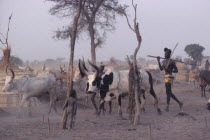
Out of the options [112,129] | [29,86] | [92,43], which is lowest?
[112,129]

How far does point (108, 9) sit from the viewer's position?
23.5 m

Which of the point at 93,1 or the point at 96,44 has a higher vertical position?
the point at 93,1

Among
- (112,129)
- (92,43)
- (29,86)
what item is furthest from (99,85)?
Result: (92,43)

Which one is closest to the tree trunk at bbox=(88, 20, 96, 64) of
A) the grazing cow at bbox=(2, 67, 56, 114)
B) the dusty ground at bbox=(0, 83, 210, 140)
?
the grazing cow at bbox=(2, 67, 56, 114)

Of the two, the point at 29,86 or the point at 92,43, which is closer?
the point at 29,86

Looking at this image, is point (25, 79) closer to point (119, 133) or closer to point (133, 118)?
point (133, 118)

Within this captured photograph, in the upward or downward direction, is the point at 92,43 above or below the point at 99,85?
above

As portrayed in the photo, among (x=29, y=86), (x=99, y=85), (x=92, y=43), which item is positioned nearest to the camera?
(x=99, y=85)

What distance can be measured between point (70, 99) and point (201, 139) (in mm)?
3351

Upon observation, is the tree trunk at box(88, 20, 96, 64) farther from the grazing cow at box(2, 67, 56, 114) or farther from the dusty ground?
the dusty ground

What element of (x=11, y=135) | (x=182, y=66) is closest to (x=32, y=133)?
(x=11, y=135)

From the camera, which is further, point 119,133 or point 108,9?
point 108,9

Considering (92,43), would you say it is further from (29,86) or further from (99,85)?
(99,85)

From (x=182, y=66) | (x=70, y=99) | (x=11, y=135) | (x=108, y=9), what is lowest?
(x=11, y=135)
